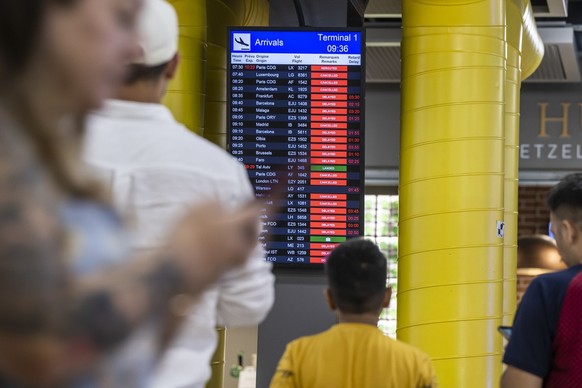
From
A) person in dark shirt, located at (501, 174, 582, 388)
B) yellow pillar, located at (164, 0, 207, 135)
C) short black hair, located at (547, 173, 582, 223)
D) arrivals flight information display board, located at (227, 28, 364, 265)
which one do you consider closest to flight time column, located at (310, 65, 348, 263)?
arrivals flight information display board, located at (227, 28, 364, 265)

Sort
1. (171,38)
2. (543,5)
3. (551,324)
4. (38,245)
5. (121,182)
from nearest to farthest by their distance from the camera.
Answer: (38,245) < (121,182) < (171,38) < (551,324) < (543,5)

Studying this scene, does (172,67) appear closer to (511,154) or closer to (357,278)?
(357,278)

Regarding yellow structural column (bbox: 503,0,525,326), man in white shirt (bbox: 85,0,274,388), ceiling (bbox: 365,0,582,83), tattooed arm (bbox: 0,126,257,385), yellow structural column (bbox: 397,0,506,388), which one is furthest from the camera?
ceiling (bbox: 365,0,582,83)

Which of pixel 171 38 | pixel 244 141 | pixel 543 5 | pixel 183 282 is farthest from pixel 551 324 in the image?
pixel 543 5

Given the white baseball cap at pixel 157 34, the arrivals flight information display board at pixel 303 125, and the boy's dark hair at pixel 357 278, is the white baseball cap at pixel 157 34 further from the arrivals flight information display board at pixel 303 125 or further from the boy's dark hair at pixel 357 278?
the arrivals flight information display board at pixel 303 125

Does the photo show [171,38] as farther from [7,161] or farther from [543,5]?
[543,5]

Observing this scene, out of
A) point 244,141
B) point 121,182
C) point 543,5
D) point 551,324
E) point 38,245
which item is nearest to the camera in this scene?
point 38,245

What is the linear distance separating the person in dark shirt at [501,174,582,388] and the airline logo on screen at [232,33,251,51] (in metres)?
2.94

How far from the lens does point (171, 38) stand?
5.64 feet

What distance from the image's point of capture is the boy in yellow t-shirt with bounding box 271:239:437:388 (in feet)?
9.23

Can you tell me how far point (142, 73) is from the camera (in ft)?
5.65

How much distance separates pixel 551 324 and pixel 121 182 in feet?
4.88

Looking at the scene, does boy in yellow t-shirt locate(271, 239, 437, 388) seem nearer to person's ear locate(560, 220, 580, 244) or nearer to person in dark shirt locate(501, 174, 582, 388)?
person in dark shirt locate(501, 174, 582, 388)

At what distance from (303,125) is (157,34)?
3.82 metres
